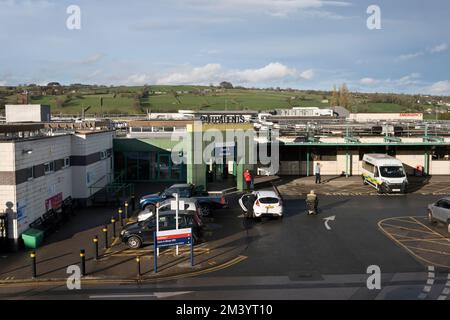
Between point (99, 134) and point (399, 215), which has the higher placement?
point (99, 134)

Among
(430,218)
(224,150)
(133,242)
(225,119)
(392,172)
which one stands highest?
(225,119)

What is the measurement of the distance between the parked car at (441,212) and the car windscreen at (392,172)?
8.05 metres

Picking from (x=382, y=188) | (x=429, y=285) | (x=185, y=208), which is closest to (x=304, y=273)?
(x=429, y=285)

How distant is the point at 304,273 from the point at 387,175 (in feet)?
54.7

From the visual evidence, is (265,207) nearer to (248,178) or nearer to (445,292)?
(248,178)

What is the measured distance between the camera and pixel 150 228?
18.1m

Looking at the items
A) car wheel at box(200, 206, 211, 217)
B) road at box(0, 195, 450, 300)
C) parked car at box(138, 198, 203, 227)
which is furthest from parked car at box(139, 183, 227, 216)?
road at box(0, 195, 450, 300)

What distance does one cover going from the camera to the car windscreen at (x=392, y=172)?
29.2m

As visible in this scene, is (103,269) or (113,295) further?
(103,269)

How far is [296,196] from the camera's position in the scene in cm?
2905
